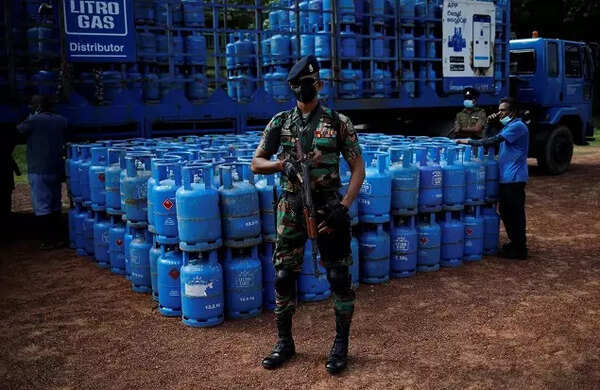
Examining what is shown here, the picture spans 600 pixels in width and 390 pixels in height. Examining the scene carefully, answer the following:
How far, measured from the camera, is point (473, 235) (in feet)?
22.6

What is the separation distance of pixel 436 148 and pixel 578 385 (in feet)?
11.0

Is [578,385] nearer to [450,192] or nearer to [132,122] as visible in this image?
[450,192]

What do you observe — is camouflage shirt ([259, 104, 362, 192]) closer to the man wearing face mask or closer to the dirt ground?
the dirt ground

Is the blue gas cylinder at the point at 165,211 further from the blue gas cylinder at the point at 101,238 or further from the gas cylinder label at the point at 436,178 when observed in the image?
the gas cylinder label at the point at 436,178

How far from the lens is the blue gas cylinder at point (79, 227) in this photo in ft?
24.8

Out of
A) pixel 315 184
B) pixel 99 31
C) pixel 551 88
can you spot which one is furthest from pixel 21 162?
pixel 315 184

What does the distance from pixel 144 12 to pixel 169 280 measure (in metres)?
5.35

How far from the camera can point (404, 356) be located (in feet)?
14.6

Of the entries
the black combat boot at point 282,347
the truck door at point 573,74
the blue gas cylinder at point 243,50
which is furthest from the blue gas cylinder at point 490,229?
the truck door at point 573,74

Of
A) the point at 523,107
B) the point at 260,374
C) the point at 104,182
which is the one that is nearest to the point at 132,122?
the point at 104,182

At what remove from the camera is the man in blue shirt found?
22.3 ft

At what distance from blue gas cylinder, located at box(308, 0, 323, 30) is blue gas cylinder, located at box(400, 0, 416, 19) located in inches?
65.0

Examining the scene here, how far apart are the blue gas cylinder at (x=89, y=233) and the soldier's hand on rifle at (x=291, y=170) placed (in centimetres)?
410

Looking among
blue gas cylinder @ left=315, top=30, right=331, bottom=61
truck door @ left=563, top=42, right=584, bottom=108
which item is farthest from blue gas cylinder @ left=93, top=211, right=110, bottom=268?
Result: truck door @ left=563, top=42, right=584, bottom=108
